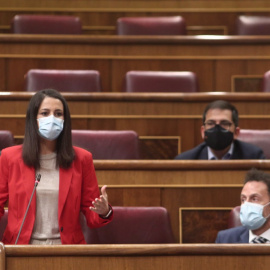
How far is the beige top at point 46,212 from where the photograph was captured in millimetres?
703

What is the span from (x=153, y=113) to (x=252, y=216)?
1.26 feet

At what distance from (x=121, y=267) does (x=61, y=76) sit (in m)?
0.68

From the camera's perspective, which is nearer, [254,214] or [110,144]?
[254,214]

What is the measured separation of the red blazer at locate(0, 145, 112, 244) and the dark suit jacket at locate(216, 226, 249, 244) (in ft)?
0.54

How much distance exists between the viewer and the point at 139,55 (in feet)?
4.39

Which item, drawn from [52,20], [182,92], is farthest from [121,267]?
[52,20]

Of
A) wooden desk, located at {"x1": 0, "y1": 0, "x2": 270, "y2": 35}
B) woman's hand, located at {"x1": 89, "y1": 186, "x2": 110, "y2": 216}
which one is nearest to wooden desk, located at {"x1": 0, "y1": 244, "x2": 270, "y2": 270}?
woman's hand, located at {"x1": 89, "y1": 186, "x2": 110, "y2": 216}

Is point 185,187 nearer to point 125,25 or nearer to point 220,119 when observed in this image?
point 220,119

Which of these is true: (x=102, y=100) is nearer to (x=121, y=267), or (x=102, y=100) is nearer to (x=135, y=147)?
(x=135, y=147)

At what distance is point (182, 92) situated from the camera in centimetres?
124

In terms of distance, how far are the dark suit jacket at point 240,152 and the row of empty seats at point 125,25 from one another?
0.49m

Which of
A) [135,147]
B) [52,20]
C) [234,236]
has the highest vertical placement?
[52,20]

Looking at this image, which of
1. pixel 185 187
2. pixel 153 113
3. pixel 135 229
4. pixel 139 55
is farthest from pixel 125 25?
pixel 135 229

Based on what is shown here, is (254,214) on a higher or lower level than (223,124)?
lower
